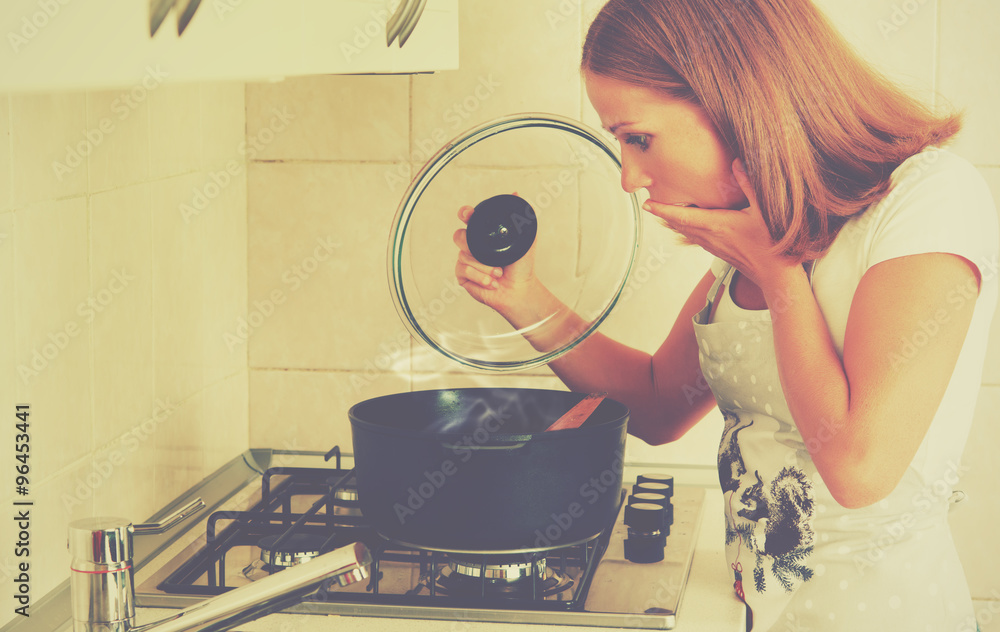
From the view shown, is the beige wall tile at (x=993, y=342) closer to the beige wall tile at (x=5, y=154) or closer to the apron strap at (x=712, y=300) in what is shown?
the apron strap at (x=712, y=300)

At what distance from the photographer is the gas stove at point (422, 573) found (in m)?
1.05

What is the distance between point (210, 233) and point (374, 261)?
0.27 m

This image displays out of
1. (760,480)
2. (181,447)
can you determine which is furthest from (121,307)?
(760,480)

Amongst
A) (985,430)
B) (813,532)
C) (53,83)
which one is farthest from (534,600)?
(985,430)

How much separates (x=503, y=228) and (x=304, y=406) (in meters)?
0.70

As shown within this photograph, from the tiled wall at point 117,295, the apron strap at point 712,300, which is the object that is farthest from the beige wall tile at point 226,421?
the apron strap at point 712,300

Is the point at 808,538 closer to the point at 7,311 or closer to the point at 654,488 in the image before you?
the point at 654,488

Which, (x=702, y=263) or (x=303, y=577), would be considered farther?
(x=702, y=263)

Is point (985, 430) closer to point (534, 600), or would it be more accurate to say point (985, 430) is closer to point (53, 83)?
point (534, 600)

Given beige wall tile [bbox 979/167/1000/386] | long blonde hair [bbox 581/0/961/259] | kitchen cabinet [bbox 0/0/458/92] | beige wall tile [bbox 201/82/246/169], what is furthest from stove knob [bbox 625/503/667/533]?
beige wall tile [bbox 201/82/246/169]

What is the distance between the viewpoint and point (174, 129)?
1385mm

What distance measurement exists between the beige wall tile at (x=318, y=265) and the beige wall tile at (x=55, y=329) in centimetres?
54

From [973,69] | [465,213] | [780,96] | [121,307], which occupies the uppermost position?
[973,69]

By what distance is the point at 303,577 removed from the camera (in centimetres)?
79
